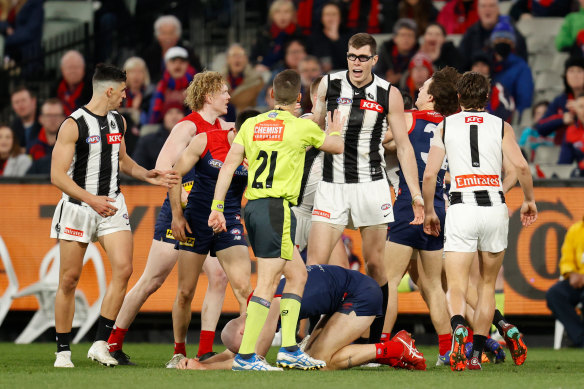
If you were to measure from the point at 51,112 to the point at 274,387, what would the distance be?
926 centimetres

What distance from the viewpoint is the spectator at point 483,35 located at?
52.0 ft

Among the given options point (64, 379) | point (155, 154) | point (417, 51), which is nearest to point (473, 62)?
point (417, 51)

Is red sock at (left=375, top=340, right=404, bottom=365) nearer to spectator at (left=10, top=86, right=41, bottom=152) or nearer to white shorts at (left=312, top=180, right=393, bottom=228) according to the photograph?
white shorts at (left=312, top=180, right=393, bottom=228)

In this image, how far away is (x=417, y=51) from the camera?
52.6ft

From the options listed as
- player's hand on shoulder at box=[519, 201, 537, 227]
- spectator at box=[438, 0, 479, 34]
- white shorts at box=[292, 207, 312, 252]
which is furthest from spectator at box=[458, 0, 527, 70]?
player's hand on shoulder at box=[519, 201, 537, 227]

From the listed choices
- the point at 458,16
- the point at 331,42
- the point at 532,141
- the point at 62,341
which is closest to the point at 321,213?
the point at 62,341

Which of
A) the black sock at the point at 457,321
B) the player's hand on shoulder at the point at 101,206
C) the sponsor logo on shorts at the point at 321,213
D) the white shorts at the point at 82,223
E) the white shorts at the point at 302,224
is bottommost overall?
the black sock at the point at 457,321

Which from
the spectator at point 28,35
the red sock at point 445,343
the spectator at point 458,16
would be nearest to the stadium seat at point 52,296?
the red sock at point 445,343

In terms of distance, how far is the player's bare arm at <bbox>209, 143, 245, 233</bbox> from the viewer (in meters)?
8.04

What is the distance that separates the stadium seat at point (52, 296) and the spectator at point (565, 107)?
620 cm

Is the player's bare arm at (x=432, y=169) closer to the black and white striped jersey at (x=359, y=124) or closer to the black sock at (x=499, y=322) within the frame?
the black and white striped jersey at (x=359, y=124)

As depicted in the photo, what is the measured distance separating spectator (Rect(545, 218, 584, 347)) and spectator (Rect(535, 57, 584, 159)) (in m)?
2.59

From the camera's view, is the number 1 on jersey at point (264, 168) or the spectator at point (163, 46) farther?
the spectator at point (163, 46)

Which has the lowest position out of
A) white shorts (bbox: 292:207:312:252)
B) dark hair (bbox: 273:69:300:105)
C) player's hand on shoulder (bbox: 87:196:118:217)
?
white shorts (bbox: 292:207:312:252)
